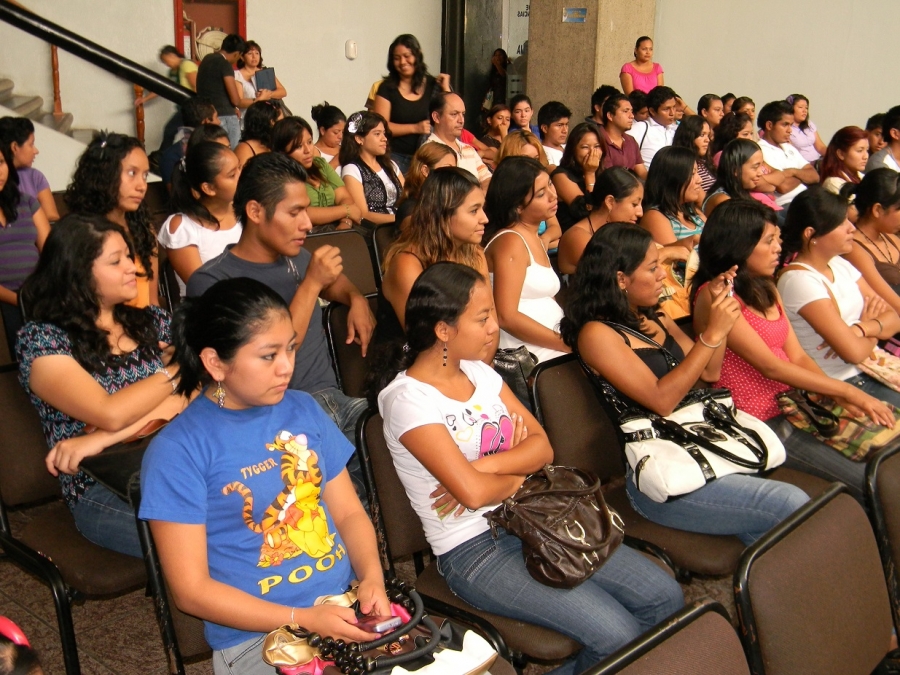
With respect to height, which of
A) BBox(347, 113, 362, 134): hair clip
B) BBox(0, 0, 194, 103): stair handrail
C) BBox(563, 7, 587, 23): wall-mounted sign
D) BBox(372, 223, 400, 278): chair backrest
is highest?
BBox(563, 7, 587, 23): wall-mounted sign

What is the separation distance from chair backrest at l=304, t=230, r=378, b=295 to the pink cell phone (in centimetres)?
222

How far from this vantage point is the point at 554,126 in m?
6.29

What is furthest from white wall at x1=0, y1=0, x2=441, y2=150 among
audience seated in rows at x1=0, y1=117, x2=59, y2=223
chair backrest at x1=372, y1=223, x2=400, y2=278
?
chair backrest at x1=372, y1=223, x2=400, y2=278

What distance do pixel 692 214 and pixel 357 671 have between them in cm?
335

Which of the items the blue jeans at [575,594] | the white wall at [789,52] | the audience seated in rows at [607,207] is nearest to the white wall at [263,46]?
the white wall at [789,52]

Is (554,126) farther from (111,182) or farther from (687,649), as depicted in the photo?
(687,649)

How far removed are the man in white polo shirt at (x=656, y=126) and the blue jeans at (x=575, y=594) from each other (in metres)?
5.15

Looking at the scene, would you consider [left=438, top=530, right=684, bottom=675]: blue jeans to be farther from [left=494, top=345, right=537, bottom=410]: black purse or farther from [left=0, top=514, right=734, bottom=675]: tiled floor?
[left=494, top=345, right=537, bottom=410]: black purse

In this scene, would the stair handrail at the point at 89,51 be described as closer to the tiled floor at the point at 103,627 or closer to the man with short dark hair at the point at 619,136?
the man with short dark hair at the point at 619,136

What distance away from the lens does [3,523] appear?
217 cm

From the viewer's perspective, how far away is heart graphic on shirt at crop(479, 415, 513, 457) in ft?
6.95

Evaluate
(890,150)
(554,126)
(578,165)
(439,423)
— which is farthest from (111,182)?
(890,150)

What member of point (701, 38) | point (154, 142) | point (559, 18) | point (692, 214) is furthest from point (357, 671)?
point (701, 38)

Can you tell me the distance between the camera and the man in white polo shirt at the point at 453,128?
17.1 feet
